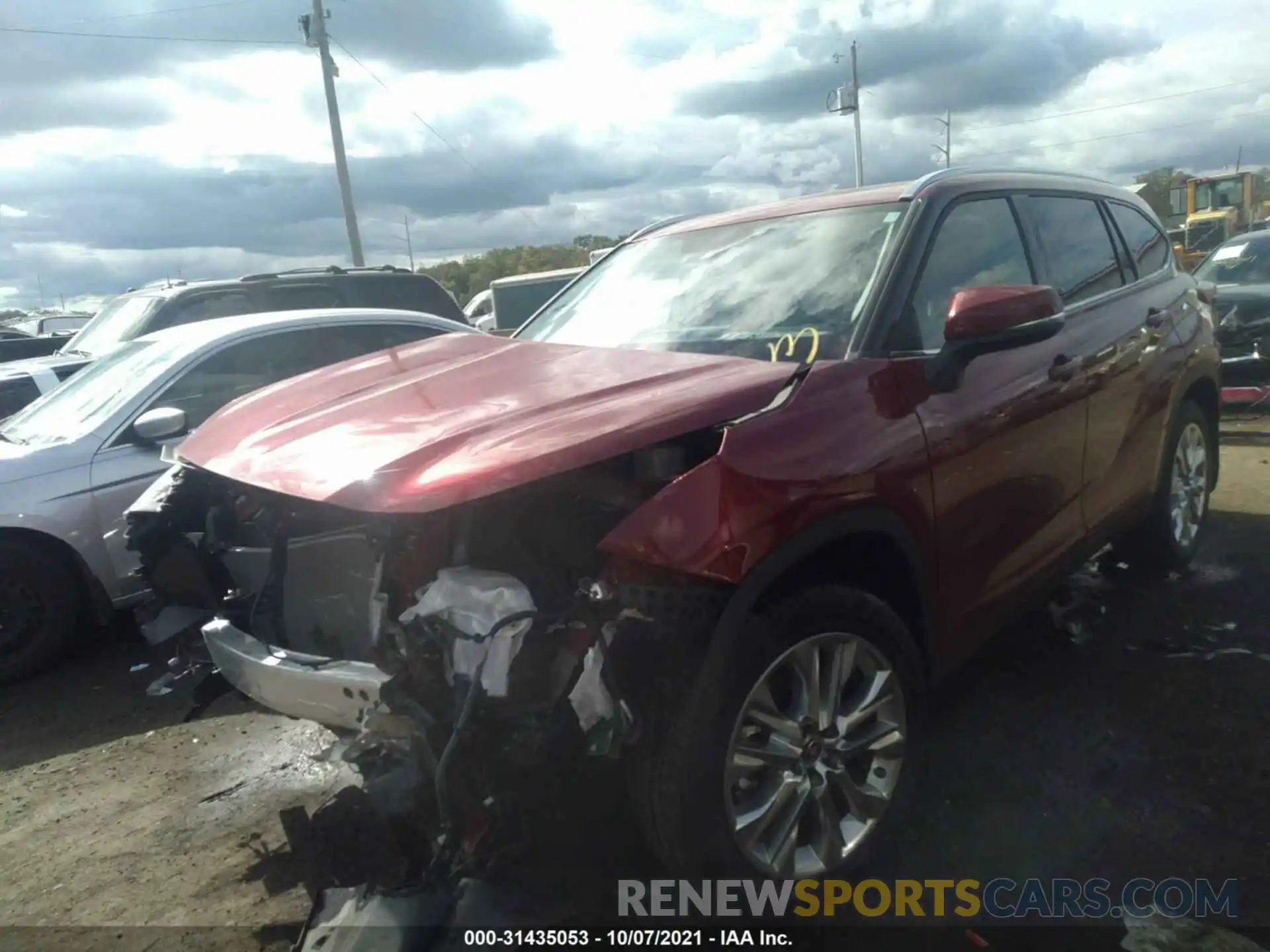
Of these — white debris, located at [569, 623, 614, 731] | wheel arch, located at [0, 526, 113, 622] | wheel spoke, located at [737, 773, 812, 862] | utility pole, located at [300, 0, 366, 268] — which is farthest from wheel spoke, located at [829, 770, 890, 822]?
utility pole, located at [300, 0, 366, 268]

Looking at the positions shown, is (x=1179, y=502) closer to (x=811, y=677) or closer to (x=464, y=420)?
(x=811, y=677)

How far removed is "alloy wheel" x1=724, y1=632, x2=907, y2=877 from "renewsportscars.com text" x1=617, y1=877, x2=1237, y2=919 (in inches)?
3.2

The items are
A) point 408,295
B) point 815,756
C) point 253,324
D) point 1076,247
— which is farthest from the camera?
point 408,295

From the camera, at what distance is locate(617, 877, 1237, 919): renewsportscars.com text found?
97.3 inches

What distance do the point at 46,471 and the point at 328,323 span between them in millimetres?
1815

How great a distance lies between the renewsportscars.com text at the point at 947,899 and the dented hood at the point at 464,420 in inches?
44.3

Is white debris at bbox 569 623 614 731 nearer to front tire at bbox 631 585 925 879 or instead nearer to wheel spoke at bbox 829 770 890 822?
front tire at bbox 631 585 925 879

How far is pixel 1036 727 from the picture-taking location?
3.56 meters

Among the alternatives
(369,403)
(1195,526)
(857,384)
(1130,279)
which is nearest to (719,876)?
(857,384)

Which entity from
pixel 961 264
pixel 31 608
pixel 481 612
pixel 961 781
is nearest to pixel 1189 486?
pixel 961 264

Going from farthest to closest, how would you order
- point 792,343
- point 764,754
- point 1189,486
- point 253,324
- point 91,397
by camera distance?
1. point 253,324
2. point 91,397
3. point 1189,486
4. point 792,343
5. point 764,754

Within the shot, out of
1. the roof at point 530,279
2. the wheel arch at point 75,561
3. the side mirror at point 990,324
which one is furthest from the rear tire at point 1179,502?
the roof at point 530,279

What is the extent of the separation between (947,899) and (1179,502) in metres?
3.05

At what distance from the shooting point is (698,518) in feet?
7.31
